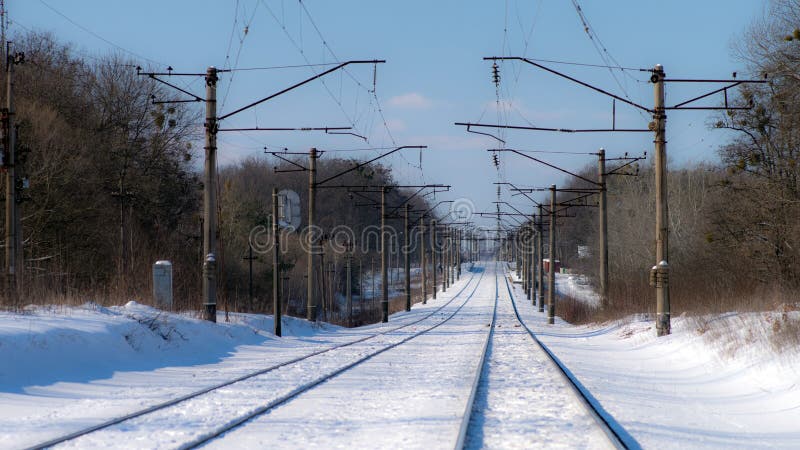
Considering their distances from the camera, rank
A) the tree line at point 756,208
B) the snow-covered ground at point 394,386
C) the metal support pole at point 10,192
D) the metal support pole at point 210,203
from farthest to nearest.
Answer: the tree line at point 756,208
the metal support pole at point 210,203
the metal support pole at point 10,192
the snow-covered ground at point 394,386

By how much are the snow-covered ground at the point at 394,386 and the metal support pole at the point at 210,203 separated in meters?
1.43

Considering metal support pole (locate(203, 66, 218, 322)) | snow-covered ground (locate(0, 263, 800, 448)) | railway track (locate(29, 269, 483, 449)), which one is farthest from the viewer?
metal support pole (locate(203, 66, 218, 322))

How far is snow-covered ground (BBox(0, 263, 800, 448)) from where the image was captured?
9.57 m

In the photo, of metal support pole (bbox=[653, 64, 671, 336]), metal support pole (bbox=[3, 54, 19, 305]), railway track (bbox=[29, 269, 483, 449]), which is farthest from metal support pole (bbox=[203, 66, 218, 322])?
metal support pole (bbox=[653, 64, 671, 336])

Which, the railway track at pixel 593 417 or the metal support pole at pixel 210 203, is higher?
the metal support pole at pixel 210 203

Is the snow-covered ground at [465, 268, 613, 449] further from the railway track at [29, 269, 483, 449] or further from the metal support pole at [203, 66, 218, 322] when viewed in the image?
the metal support pole at [203, 66, 218, 322]

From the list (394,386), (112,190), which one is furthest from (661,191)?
(112,190)

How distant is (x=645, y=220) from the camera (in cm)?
6794

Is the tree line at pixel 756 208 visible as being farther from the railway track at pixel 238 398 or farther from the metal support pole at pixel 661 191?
the railway track at pixel 238 398

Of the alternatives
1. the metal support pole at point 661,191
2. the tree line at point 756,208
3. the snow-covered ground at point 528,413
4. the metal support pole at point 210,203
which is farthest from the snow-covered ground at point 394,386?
the tree line at point 756,208

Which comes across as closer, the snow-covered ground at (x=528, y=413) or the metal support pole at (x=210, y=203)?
the snow-covered ground at (x=528, y=413)

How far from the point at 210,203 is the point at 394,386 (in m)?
11.3

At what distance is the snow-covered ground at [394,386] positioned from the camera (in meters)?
9.57

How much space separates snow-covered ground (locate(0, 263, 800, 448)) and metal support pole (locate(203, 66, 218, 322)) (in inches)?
56.1
